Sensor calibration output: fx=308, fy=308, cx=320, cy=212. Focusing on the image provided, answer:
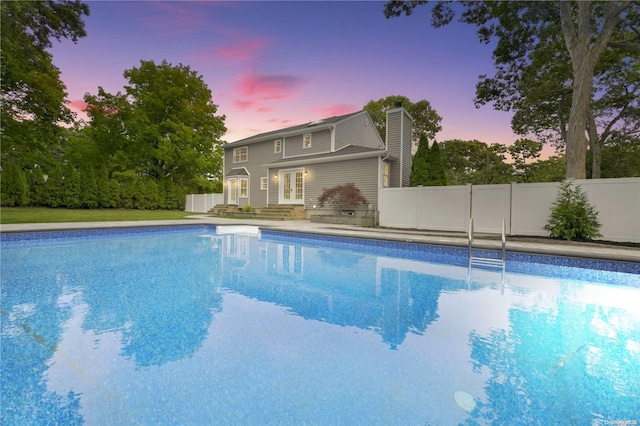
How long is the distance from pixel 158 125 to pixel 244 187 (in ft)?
31.9

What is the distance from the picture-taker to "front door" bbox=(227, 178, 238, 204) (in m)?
22.8

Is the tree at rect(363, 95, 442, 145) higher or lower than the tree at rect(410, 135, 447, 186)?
higher

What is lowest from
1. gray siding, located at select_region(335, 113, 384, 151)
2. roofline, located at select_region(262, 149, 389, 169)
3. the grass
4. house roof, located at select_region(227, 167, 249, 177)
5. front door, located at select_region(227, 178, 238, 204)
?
the grass

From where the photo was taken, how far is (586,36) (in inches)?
392

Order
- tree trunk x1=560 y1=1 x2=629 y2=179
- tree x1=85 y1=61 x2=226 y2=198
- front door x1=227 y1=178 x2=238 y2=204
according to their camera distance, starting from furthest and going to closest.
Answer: tree x1=85 y1=61 x2=226 y2=198 < front door x1=227 y1=178 x2=238 y2=204 < tree trunk x1=560 y1=1 x2=629 y2=179

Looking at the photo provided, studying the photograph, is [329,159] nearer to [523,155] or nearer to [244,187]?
[244,187]

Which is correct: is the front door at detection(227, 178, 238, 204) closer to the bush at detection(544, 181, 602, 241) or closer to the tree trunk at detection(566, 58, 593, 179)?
the bush at detection(544, 181, 602, 241)

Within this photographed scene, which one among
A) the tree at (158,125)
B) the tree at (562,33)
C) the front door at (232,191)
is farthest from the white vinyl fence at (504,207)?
the tree at (158,125)

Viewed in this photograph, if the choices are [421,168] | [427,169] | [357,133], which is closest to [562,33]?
[427,169]

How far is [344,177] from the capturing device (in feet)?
54.6

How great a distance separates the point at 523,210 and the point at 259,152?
16.8 m

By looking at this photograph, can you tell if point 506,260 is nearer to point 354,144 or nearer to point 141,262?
point 141,262

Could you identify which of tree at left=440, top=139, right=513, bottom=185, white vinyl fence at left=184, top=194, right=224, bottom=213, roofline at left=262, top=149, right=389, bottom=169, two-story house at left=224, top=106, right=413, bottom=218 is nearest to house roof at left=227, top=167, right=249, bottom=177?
two-story house at left=224, top=106, right=413, bottom=218

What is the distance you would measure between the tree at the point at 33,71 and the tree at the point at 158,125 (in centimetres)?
754
